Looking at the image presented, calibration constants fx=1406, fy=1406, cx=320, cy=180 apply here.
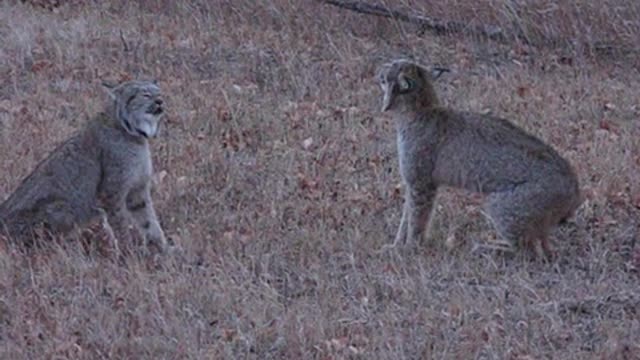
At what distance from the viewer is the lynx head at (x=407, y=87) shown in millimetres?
8641

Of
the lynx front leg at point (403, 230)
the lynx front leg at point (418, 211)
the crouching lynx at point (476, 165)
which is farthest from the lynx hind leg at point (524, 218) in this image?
the lynx front leg at point (403, 230)

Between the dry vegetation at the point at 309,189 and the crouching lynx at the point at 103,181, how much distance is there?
9.1 inches

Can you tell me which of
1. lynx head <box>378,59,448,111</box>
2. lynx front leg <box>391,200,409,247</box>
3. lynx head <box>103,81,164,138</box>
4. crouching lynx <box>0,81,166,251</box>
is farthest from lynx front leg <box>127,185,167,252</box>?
lynx head <box>378,59,448,111</box>

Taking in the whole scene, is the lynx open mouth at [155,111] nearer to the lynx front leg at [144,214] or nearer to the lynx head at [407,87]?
the lynx front leg at [144,214]

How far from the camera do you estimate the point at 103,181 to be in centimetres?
832

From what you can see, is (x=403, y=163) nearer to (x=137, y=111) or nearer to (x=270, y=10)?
(x=137, y=111)

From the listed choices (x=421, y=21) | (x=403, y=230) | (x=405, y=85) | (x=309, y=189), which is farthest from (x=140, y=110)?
(x=421, y=21)

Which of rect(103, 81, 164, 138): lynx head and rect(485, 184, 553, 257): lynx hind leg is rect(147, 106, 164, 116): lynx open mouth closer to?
rect(103, 81, 164, 138): lynx head

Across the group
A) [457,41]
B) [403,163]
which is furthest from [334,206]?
[457,41]

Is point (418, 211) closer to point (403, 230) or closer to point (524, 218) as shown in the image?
point (403, 230)

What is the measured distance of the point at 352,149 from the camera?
10586 millimetres

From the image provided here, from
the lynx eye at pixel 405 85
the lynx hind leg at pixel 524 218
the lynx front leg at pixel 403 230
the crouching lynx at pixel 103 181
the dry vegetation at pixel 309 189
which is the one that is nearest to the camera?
the dry vegetation at pixel 309 189

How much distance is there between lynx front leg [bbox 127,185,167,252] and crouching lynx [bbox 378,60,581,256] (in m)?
1.46

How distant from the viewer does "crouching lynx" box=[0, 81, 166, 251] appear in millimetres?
8078
